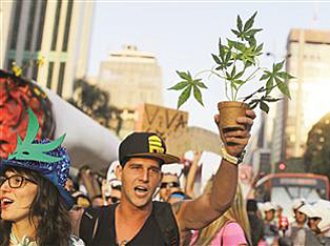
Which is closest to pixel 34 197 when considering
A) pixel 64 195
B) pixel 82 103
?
pixel 64 195

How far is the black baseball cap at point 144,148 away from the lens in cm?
288

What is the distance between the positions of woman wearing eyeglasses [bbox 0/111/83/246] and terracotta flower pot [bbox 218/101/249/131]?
0.64 m

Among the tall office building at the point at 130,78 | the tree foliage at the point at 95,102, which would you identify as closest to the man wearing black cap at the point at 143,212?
the tree foliage at the point at 95,102

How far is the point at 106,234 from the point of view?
2787 mm

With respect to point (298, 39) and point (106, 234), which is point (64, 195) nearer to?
point (106, 234)

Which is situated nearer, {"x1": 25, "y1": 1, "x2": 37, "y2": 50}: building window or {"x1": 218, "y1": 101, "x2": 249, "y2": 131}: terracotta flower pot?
{"x1": 218, "y1": 101, "x2": 249, "y2": 131}: terracotta flower pot

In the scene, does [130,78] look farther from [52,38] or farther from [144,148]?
[144,148]

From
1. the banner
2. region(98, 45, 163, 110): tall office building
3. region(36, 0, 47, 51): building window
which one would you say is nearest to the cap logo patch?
the banner

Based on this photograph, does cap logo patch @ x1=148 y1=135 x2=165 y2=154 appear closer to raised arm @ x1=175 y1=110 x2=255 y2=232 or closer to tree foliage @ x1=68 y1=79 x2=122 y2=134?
raised arm @ x1=175 y1=110 x2=255 y2=232

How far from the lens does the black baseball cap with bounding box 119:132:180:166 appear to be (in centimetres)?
→ 288

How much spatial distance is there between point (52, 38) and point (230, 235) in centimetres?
6220

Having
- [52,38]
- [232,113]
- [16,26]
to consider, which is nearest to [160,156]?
[232,113]

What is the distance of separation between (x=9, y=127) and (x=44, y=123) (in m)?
0.72

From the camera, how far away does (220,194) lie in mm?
2611
